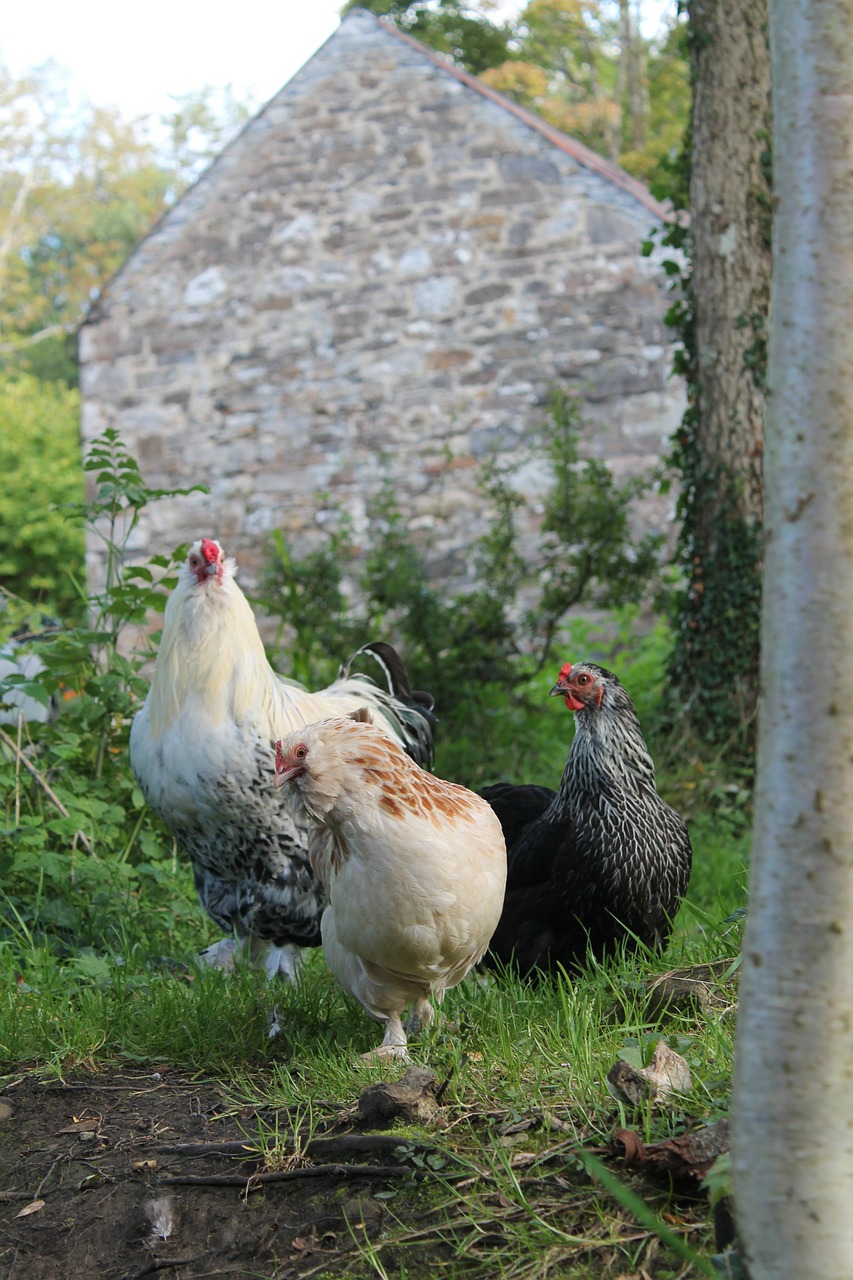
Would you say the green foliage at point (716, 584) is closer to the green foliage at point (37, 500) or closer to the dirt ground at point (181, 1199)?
the dirt ground at point (181, 1199)

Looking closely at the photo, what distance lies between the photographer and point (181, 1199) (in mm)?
2578

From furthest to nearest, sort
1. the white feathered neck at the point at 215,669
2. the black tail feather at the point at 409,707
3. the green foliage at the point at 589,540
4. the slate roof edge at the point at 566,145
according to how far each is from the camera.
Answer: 1. the slate roof edge at the point at 566,145
2. the green foliage at the point at 589,540
3. the black tail feather at the point at 409,707
4. the white feathered neck at the point at 215,669

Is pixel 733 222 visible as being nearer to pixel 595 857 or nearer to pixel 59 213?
pixel 595 857

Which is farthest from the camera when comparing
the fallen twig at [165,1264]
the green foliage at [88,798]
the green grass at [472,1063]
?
the green foliage at [88,798]

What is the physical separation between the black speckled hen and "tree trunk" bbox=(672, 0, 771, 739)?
321 centimetres

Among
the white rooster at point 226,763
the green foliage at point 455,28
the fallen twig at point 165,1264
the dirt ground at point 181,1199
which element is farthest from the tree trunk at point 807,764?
the green foliage at point 455,28

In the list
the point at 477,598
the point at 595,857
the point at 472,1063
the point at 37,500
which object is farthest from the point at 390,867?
the point at 37,500

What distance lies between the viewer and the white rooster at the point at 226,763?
4.29m

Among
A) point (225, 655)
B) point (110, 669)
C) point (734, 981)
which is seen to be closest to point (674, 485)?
point (110, 669)

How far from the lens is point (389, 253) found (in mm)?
12211

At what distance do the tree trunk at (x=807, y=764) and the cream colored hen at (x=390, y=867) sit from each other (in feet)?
4.50

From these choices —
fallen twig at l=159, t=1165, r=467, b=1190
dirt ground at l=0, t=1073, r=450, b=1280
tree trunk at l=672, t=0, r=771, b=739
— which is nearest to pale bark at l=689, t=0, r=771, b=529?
tree trunk at l=672, t=0, r=771, b=739

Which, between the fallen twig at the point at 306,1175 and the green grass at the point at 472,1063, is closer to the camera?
the green grass at the point at 472,1063

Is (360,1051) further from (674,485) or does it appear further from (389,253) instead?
(389,253)
